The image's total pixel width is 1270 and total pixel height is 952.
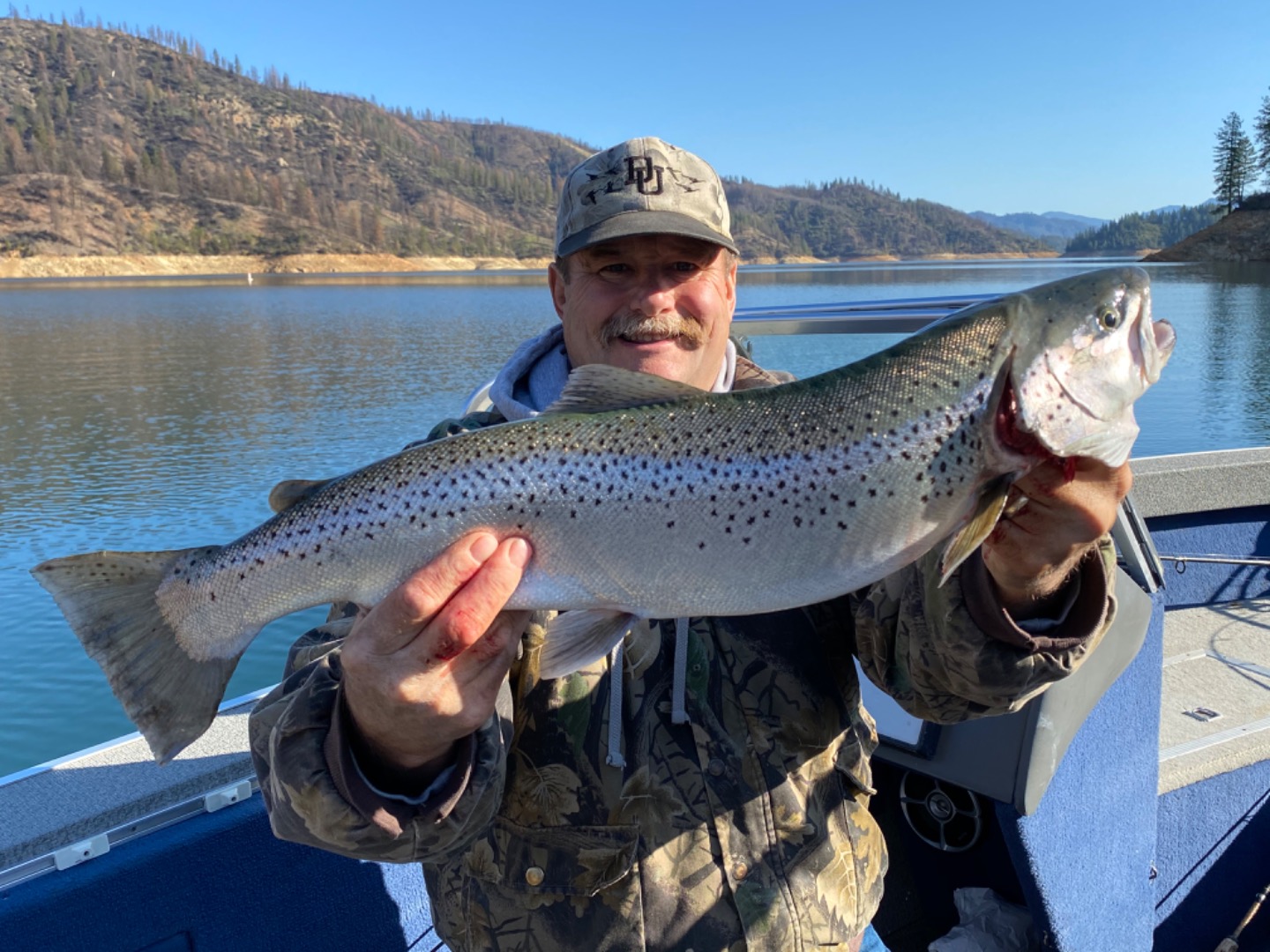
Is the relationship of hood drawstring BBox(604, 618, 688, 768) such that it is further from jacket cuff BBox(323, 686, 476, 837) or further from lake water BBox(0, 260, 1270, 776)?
lake water BBox(0, 260, 1270, 776)

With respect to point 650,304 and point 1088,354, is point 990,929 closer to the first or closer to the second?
point 1088,354

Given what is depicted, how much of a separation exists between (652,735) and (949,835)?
7.28ft

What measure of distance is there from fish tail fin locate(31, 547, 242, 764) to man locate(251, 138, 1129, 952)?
0.20 m

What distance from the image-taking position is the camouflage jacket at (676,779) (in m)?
2.41

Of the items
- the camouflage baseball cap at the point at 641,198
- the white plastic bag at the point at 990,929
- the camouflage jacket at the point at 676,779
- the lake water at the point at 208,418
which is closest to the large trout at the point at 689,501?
the camouflage jacket at the point at 676,779

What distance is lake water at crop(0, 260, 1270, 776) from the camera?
10.7 m

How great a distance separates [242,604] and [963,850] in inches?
136

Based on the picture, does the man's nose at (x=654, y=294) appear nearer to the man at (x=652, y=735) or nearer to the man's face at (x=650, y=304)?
the man's face at (x=650, y=304)

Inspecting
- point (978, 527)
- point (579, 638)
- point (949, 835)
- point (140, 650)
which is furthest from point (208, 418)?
point (978, 527)

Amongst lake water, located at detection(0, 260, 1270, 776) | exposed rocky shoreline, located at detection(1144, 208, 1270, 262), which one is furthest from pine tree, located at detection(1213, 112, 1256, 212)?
lake water, located at detection(0, 260, 1270, 776)

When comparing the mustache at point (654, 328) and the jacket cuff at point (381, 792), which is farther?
the mustache at point (654, 328)

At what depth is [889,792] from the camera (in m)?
4.38

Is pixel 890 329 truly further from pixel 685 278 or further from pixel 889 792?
pixel 889 792

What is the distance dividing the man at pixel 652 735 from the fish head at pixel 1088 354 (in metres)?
0.16
